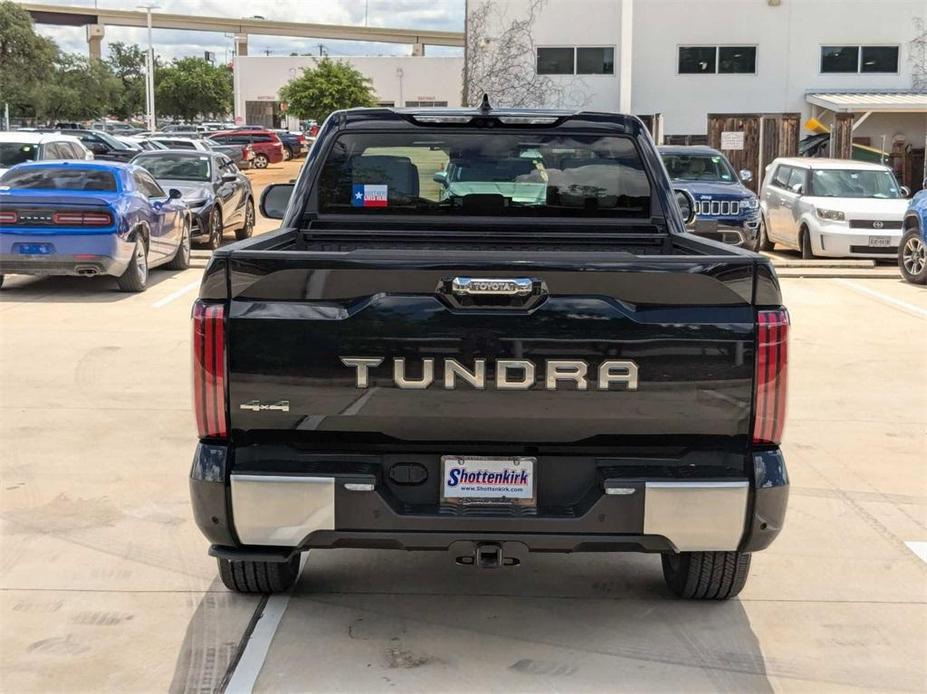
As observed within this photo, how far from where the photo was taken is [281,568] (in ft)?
16.4

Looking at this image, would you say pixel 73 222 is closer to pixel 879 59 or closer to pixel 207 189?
pixel 207 189

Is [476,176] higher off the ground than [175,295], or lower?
higher

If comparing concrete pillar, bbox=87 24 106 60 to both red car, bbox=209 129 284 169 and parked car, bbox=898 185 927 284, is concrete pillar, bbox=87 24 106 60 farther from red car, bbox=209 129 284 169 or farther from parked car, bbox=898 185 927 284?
parked car, bbox=898 185 927 284

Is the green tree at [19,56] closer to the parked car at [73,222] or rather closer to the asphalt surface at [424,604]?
the parked car at [73,222]

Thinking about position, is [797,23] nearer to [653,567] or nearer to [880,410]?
[880,410]

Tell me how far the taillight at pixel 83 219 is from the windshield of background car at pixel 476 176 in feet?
26.9

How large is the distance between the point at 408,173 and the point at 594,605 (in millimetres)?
2275

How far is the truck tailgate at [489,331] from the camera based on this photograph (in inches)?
157

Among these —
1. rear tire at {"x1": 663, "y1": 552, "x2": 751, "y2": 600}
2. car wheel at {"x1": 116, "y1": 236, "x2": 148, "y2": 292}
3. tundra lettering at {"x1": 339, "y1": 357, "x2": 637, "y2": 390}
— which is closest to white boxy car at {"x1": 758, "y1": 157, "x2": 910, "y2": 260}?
car wheel at {"x1": 116, "y1": 236, "x2": 148, "y2": 292}

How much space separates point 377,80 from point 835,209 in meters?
70.0

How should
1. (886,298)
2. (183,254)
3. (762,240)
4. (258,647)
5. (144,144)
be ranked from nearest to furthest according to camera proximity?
(258,647)
(886,298)
(183,254)
(762,240)
(144,144)

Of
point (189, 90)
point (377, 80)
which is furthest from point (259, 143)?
point (189, 90)

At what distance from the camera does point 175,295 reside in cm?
1412

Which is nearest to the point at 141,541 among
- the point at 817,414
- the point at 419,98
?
the point at 817,414
